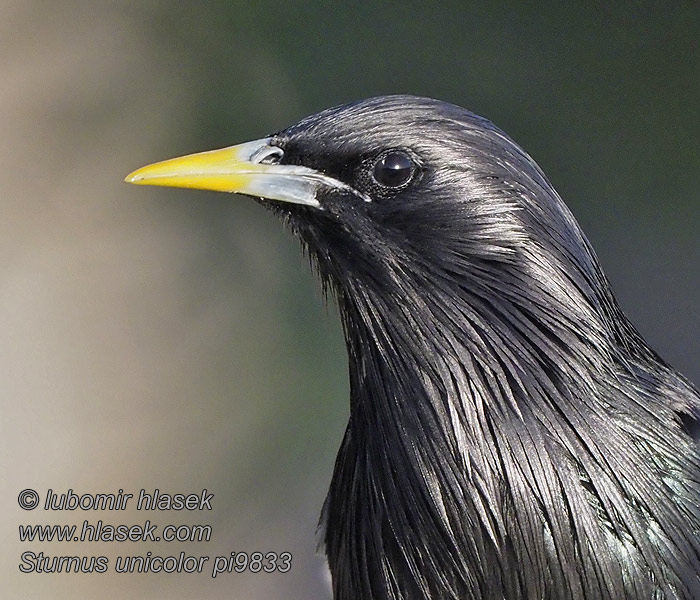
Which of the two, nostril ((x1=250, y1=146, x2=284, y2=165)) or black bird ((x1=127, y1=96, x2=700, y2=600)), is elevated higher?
nostril ((x1=250, y1=146, x2=284, y2=165))

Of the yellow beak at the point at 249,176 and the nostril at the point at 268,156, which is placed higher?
the nostril at the point at 268,156

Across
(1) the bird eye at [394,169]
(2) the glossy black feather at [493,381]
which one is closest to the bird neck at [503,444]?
(2) the glossy black feather at [493,381]

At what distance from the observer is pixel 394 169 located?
111cm

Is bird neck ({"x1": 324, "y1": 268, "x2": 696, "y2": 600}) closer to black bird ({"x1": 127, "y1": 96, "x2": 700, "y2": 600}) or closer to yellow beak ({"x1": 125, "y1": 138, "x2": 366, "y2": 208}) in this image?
black bird ({"x1": 127, "y1": 96, "x2": 700, "y2": 600})

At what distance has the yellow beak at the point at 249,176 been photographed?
1.14 m

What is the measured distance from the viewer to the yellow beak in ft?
3.74

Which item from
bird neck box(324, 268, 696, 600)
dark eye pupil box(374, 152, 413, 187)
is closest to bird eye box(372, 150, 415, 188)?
dark eye pupil box(374, 152, 413, 187)

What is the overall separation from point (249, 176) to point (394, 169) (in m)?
0.20

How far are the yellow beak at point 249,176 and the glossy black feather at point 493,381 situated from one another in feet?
0.06

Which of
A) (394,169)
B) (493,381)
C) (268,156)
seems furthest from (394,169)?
(493,381)

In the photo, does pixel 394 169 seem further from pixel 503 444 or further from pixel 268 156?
pixel 503 444

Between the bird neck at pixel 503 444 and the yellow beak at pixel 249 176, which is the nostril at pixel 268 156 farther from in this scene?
the bird neck at pixel 503 444

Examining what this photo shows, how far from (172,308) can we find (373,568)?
1870mm

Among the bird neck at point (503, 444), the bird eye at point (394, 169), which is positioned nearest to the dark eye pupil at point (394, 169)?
the bird eye at point (394, 169)
